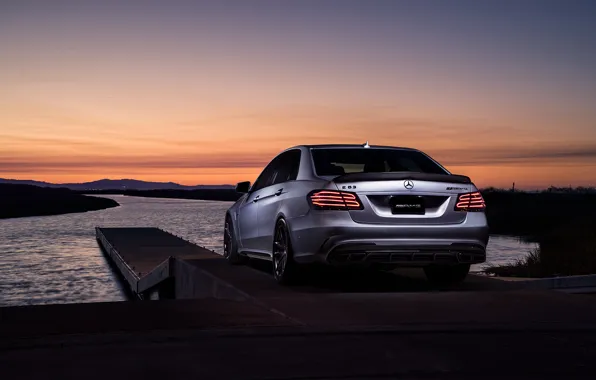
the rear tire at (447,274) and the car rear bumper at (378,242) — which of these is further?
the rear tire at (447,274)

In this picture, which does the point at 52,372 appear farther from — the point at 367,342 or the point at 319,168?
the point at 319,168

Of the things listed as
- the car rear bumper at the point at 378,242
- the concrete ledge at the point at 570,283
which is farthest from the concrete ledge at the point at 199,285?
the concrete ledge at the point at 570,283

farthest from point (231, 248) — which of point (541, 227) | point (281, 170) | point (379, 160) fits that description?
point (541, 227)

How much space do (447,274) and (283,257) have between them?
2.43 meters

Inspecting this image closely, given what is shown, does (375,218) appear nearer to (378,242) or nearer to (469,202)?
(378,242)

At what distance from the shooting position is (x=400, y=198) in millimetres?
9727

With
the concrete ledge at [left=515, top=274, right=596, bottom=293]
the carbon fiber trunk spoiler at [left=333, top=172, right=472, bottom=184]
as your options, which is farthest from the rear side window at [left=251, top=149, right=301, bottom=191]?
the concrete ledge at [left=515, top=274, right=596, bottom=293]

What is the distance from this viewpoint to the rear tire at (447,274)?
1139cm

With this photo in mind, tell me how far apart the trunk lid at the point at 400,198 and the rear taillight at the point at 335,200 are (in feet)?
0.18

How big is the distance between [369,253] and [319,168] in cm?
134

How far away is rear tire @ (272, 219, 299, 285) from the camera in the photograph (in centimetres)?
1040

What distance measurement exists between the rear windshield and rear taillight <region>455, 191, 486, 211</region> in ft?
2.40

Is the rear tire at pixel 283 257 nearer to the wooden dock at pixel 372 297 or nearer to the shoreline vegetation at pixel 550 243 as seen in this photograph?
the wooden dock at pixel 372 297

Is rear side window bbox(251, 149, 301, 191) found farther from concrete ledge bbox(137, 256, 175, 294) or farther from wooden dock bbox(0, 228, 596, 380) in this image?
concrete ledge bbox(137, 256, 175, 294)
